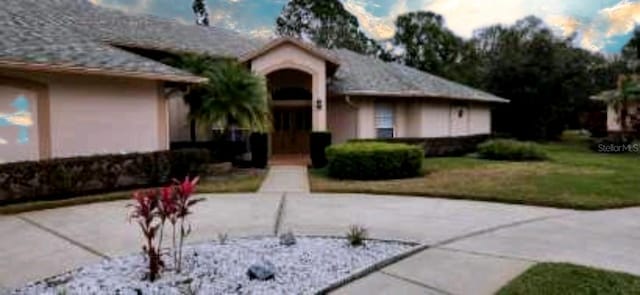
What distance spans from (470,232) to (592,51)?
4890 centimetres

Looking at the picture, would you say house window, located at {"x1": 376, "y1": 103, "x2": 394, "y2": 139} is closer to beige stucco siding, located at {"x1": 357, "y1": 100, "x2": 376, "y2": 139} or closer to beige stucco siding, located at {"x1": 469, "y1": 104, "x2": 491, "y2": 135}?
beige stucco siding, located at {"x1": 357, "y1": 100, "x2": 376, "y2": 139}

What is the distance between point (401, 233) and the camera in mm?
7078

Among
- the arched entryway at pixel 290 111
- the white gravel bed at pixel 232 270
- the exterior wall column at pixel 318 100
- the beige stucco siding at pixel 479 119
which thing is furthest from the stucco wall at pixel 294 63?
the white gravel bed at pixel 232 270

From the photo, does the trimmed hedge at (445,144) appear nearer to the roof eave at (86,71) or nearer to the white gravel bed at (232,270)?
the roof eave at (86,71)

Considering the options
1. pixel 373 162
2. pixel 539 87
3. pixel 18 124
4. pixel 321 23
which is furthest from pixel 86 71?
pixel 321 23

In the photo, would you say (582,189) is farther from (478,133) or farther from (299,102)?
(478,133)

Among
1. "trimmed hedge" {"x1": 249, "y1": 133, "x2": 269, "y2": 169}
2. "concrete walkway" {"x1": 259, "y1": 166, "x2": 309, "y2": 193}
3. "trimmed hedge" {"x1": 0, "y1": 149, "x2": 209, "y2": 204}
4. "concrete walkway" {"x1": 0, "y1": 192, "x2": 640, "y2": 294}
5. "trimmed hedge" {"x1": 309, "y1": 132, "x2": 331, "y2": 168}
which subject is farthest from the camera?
"trimmed hedge" {"x1": 309, "y1": 132, "x2": 331, "y2": 168}

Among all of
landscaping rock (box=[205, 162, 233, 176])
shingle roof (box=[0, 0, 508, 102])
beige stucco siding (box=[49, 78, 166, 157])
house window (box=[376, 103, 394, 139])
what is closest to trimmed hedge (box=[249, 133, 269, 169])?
landscaping rock (box=[205, 162, 233, 176])

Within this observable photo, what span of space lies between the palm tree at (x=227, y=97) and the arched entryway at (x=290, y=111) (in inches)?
162

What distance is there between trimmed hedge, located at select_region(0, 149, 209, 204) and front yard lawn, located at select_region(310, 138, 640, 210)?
12.5ft

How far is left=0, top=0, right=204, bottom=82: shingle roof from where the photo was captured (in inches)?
425

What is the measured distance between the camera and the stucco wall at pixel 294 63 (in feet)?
58.1

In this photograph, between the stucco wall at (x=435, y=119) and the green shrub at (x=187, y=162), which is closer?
the green shrub at (x=187, y=162)

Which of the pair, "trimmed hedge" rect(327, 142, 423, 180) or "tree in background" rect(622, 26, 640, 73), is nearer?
"trimmed hedge" rect(327, 142, 423, 180)
